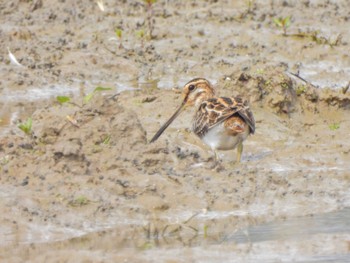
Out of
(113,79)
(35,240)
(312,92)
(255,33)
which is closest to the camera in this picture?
(35,240)

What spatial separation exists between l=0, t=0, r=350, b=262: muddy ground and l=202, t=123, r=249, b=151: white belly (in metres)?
0.16

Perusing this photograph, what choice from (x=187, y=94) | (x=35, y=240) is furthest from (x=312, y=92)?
(x=35, y=240)

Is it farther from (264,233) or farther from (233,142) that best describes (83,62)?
(264,233)

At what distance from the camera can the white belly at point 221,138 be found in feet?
27.3

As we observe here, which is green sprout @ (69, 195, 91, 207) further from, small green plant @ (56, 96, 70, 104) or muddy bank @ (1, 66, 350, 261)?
small green plant @ (56, 96, 70, 104)

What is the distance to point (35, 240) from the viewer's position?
21.6ft

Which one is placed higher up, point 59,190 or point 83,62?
point 59,190

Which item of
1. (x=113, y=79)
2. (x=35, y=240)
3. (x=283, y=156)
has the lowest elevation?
(x=113, y=79)

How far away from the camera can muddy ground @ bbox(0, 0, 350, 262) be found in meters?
6.71

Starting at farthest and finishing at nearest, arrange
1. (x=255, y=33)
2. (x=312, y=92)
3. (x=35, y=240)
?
1. (x=255, y=33)
2. (x=312, y=92)
3. (x=35, y=240)

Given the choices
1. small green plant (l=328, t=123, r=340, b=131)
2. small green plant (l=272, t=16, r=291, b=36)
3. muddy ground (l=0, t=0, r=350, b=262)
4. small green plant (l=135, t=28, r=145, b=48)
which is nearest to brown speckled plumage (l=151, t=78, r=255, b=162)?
muddy ground (l=0, t=0, r=350, b=262)

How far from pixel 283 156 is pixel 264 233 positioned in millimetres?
1817

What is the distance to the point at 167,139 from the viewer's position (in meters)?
8.81

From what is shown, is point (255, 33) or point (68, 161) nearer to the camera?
point (68, 161)
